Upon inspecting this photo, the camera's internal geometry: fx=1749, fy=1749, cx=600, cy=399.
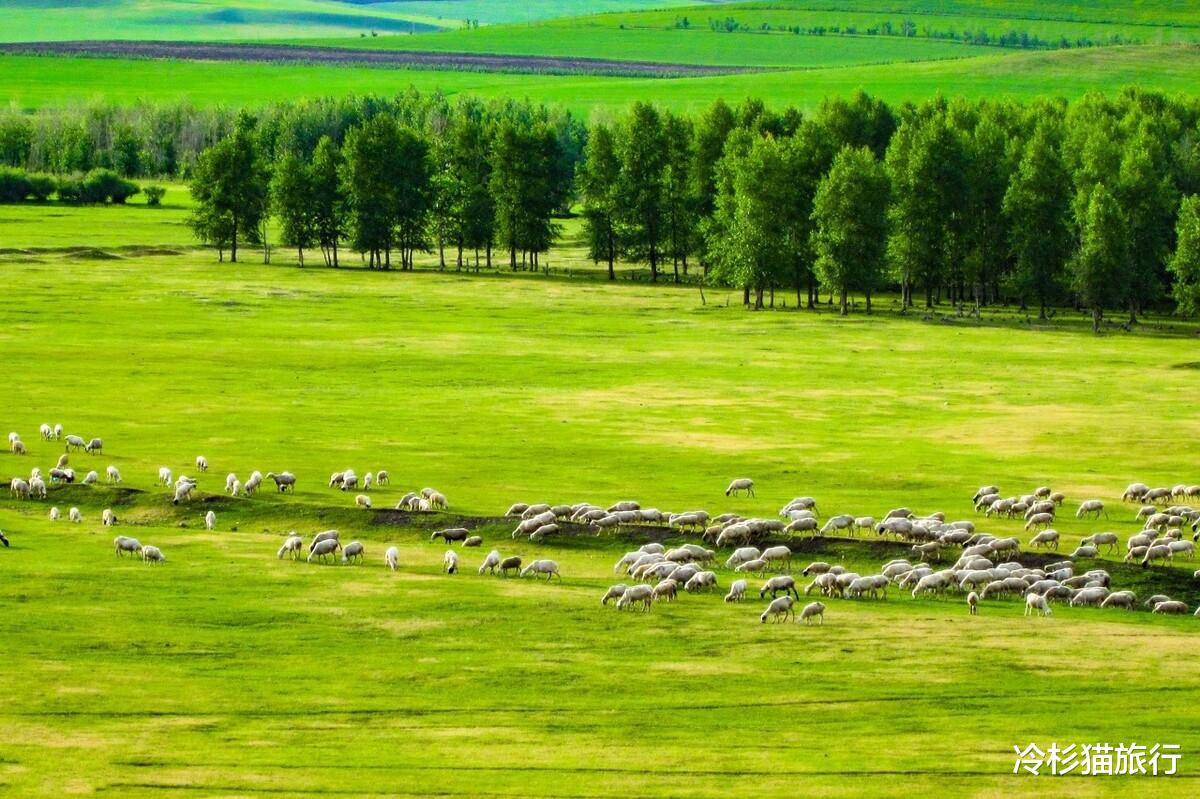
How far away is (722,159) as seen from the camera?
140250mm

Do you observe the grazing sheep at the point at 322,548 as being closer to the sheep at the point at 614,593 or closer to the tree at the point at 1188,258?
the sheep at the point at 614,593

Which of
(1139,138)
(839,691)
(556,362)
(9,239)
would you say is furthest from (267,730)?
(9,239)

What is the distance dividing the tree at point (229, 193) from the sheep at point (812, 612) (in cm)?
11285

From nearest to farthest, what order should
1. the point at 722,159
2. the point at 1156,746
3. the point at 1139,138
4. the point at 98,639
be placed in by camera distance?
the point at 1156,746, the point at 98,639, the point at 1139,138, the point at 722,159

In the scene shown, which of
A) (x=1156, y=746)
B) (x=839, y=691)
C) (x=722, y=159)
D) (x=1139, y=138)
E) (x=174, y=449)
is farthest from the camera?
(x=722, y=159)

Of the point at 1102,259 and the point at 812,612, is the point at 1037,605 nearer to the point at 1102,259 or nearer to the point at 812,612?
the point at 812,612

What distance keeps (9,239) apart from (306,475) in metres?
99.6

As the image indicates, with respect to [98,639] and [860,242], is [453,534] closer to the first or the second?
[98,639]

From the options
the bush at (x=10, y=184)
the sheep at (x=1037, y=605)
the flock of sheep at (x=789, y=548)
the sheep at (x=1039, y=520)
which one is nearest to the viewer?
the sheep at (x=1037, y=605)

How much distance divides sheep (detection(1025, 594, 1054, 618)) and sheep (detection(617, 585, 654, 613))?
9144mm

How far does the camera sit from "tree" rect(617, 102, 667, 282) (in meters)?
142

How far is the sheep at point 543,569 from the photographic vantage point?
45.9 meters

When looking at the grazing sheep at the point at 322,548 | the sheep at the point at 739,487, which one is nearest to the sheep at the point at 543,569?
the grazing sheep at the point at 322,548

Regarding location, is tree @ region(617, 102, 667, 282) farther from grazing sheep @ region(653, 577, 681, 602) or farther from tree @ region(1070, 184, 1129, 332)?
grazing sheep @ region(653, 577, 681, 602)
